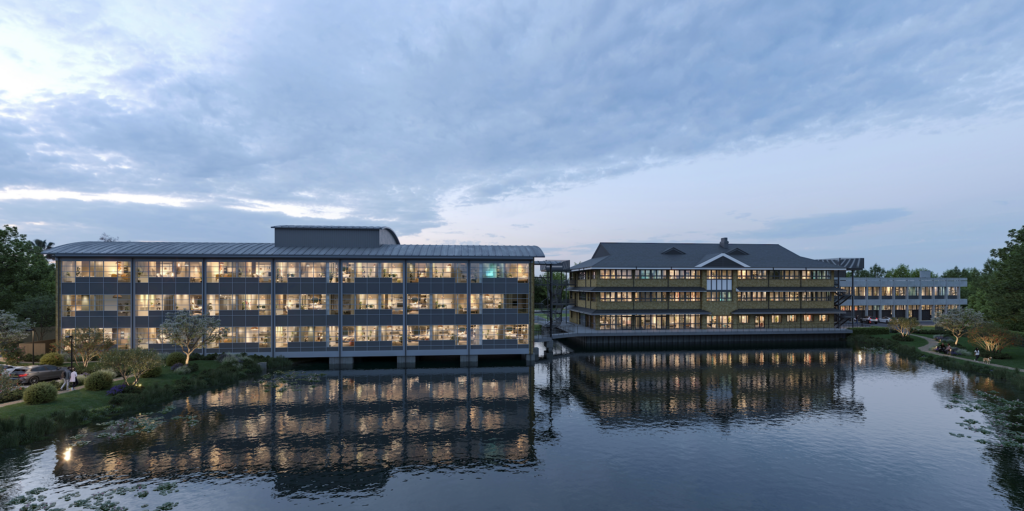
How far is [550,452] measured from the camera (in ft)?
101

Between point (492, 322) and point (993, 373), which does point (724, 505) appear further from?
point (993, 373)

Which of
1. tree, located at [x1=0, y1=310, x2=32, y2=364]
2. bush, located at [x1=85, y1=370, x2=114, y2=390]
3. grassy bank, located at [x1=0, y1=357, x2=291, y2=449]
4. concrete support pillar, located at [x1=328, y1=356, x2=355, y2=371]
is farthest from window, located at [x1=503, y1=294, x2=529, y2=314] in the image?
tree, located at [x1=0, y1=310, x2=32, y2=364]

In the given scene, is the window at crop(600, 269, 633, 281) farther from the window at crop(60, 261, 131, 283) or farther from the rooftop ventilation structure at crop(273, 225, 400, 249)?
the window at crop(60, 261, 131, 283)

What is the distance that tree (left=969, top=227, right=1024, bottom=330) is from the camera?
6216 cm

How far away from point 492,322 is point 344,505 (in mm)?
39985

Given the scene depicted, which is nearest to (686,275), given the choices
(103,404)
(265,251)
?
(265,251)

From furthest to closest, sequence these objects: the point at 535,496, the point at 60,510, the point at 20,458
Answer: the point at 20,458
the point at 535,496
the point at 60,510

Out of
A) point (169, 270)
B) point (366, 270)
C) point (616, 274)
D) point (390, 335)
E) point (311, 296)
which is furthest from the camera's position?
point (616, 274)

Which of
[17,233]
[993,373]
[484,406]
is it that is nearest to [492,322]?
[484,406]

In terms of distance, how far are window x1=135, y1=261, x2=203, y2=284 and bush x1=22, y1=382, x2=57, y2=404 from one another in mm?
24588

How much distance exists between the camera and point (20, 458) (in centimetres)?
2872

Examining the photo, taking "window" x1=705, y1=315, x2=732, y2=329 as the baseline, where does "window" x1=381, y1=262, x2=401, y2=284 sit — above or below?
above

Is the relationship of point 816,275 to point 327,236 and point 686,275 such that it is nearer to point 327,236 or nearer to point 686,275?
point 686,275

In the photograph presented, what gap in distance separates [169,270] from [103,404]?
25119 millimetres
